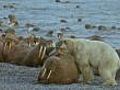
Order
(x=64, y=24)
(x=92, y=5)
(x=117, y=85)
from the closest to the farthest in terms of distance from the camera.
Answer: (x=117, y=85) < (x=64, y=24) < (x=92, y=5)

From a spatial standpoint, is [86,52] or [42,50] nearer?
[86,52]

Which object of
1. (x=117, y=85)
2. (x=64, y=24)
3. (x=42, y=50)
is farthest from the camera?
(x=64, y=24)

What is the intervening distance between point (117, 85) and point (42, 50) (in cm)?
418

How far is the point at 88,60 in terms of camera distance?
13367 millimetres

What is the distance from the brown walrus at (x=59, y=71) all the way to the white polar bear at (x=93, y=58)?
13 cm

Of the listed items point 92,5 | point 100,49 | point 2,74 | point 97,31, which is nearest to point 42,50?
point 2,74

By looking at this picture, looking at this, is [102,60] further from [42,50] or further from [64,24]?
[64,24]

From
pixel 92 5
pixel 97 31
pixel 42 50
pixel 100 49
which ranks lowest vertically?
pixel 92 5

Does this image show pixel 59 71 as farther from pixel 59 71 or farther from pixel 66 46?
pixel 66 46

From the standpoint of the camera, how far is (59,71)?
13414mm

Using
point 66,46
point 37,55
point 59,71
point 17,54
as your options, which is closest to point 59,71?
point 59,71

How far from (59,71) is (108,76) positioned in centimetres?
104

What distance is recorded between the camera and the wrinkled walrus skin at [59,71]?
1338 centimetres

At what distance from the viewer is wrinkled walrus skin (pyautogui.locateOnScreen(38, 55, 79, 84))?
13375 mm
